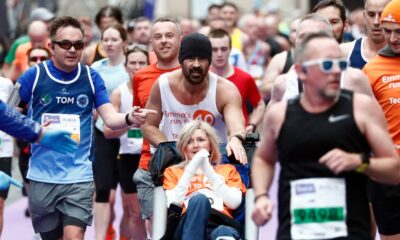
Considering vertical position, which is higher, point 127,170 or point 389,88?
point 389,88

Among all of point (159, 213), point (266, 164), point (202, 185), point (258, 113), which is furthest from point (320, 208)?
point (258, 113)

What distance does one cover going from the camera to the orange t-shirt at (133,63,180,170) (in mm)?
10242

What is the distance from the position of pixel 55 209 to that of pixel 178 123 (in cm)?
114

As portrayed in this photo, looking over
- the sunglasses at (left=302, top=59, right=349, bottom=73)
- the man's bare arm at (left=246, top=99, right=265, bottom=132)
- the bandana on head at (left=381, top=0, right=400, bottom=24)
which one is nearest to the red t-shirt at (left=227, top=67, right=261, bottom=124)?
the man's bare arm at (left=246, top=99, right=265, bottom=132)

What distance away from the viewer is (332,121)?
6586mm

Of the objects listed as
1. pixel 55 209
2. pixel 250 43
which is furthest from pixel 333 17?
pixel 250 43

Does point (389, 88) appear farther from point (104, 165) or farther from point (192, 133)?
point (104, 165)

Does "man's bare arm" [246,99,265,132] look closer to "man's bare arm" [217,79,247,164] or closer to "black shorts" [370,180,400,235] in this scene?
"man's bare arm" [217,79,247,164]

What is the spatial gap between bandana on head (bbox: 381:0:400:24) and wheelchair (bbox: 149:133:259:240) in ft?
4.09

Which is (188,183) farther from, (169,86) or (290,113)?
(290,113)

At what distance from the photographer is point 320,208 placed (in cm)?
667

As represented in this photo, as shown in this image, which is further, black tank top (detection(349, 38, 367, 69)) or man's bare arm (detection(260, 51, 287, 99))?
man's bare arm (detection(260, 51, 287, 99))

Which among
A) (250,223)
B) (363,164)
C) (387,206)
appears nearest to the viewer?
(363,164)

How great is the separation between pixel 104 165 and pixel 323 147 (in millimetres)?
5683
